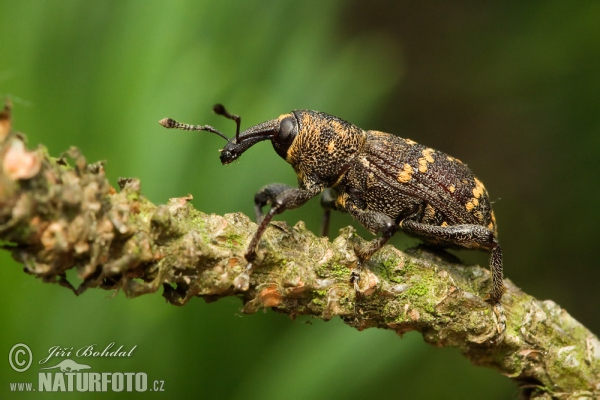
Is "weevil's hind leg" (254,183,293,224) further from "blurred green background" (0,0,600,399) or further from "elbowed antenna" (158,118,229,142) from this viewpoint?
"elbowed antenna" (158,118,229,142)

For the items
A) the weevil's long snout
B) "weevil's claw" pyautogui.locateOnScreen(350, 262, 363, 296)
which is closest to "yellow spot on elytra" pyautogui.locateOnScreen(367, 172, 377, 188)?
the weevil's long snout

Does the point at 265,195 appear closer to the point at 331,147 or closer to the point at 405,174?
the point at 331,147

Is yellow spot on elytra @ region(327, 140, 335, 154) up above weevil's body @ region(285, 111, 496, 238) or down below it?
above

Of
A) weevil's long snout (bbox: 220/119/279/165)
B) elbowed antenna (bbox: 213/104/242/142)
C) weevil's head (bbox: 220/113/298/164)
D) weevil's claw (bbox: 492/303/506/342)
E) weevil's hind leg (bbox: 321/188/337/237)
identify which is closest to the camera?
weevil's claw (bbox: 492/303/506/342)

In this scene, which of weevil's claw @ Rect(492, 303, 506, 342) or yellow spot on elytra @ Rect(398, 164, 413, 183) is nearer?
weevil's claw @ Rect(492, 303, 506, 342)

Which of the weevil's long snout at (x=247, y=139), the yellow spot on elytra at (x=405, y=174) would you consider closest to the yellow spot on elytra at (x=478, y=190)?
the yellow spot on elytra at (x=405, y=174)

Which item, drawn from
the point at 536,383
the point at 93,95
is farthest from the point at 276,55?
the point at 536,383

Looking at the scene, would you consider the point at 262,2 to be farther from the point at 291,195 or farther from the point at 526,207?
the point at 526,207

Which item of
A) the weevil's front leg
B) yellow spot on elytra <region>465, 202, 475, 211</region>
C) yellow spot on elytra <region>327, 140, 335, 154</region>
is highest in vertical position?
yellow spot on elytra <region>327, 140, 335, 154</region>
